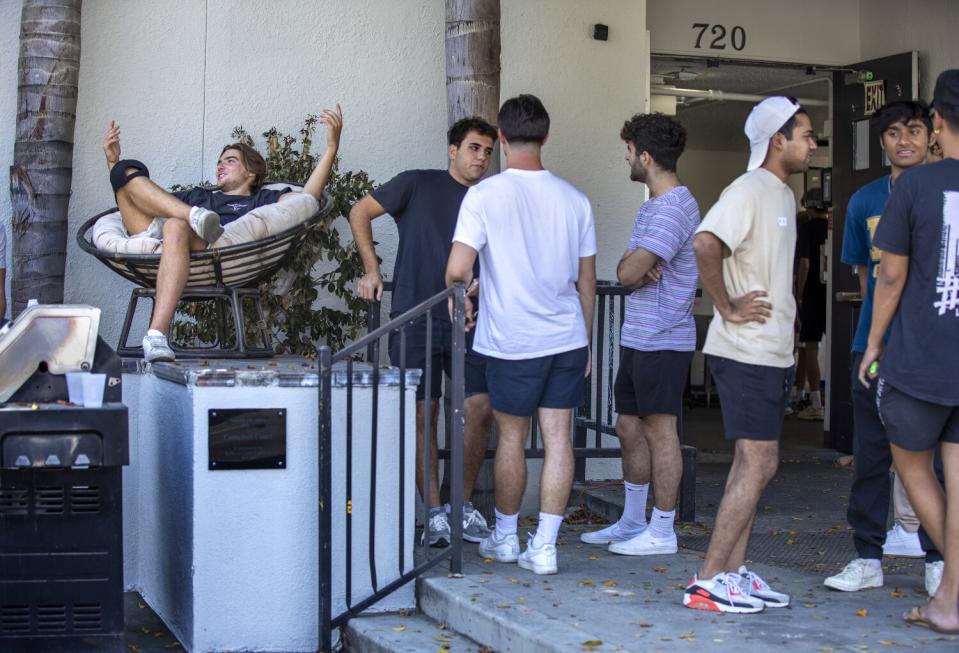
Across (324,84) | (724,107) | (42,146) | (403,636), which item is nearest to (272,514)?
(403,636)

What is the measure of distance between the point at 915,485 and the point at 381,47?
4.39 m

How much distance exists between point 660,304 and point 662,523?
930 millimetres

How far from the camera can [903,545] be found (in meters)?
5.60

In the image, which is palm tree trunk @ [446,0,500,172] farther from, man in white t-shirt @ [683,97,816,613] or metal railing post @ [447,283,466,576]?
man in white t-shirt @ [683,97,816,613]

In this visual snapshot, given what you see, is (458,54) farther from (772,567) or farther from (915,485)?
(915,485)

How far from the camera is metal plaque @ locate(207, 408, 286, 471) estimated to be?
196 inches

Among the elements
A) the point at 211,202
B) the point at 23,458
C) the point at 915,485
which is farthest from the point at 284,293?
the point at 915,485

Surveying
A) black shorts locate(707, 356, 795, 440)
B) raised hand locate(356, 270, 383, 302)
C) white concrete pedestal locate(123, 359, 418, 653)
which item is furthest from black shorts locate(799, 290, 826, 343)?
black shorts locate(707, 356, 795, 440)

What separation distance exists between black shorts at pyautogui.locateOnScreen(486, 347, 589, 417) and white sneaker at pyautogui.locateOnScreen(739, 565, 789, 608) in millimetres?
948

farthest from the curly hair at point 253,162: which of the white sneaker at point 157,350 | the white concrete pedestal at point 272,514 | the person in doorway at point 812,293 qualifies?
the person in doorway at point 812,293

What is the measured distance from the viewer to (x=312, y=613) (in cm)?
512

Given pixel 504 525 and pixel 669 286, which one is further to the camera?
pixel 669 286

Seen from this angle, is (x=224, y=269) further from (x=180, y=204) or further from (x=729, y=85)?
(x=729, y=85)

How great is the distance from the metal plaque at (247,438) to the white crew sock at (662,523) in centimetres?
161
